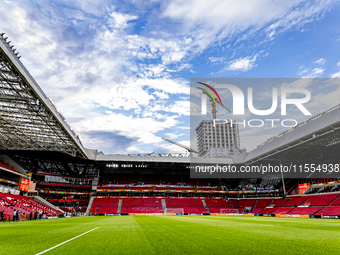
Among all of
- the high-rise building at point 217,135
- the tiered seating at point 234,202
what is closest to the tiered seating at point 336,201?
the tiered seating at point 234,202

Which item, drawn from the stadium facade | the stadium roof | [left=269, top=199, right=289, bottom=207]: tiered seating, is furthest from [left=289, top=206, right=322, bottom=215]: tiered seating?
the stadium roof

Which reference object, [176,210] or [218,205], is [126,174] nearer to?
[176,210]

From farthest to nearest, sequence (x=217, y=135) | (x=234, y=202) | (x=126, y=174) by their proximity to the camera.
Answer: (x=217, y=135)
(x=126, y=174)
(x=234, y=202)

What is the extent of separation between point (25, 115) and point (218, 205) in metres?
46.7

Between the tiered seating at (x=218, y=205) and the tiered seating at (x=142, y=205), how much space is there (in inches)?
482

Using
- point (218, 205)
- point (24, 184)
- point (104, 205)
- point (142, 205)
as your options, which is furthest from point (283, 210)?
point (24, 184)

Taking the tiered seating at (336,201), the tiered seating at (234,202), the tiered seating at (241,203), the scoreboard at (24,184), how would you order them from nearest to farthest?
the tiered seating at (336,201) < the scoreboard at (24,184) < the tiered seating at (241,203) < the tiered seating at (234,202)

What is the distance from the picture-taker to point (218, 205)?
57719 millimetres

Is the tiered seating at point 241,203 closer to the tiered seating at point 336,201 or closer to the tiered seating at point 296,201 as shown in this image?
the tiered seating at point 296,201

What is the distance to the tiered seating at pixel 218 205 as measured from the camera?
54875 millimetres

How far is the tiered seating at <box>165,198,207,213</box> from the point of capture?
54.7 meters

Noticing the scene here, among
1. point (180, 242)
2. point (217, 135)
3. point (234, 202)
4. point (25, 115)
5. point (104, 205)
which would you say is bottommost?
point (104, 205)

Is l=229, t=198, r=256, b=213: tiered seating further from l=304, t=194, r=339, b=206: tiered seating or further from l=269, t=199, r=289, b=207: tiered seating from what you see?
l=304, t=194, r=339, b=206: tiered seating

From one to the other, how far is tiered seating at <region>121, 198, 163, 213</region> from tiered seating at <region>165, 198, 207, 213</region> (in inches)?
110
